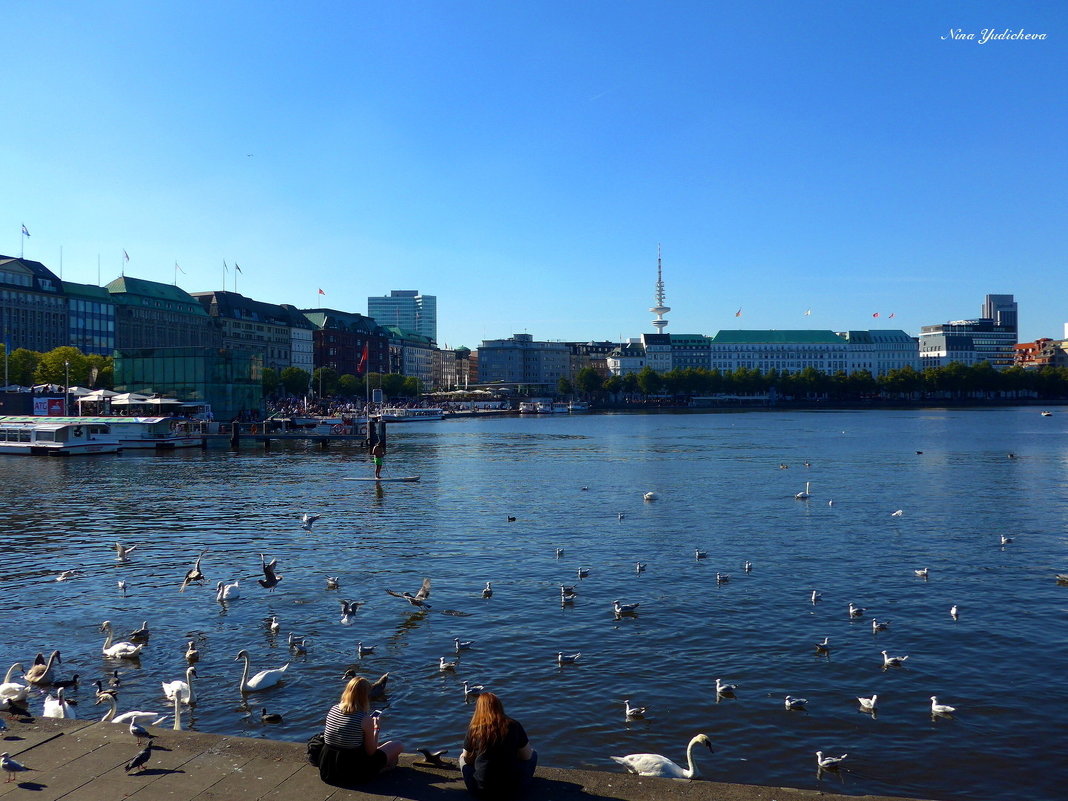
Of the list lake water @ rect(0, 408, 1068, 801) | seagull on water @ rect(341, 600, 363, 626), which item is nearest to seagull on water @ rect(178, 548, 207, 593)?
lake water @ rect(0, 408, 1068, 801)

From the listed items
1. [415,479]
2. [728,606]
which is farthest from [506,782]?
[415,479]

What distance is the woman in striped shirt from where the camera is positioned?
33.4 feet

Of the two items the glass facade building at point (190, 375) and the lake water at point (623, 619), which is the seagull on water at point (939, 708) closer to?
the lake water at point (623, 619)

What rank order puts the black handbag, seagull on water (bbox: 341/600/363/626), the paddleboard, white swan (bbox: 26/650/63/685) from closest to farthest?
1. the black handbag
2. white swan (bbox: 26/650/63/685)
3. seagull on water (bbox: 341/600/363/626)
4. the paddleboard

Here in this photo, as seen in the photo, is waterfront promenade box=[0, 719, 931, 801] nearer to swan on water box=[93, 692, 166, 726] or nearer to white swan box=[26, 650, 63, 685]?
swan on water box=[93, 692, 166, 726]

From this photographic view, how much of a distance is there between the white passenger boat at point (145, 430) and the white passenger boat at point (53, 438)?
0.60 meters

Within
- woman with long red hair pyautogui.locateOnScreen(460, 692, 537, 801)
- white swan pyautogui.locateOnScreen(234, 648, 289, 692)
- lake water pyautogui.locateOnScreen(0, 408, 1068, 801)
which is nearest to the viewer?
woman with long red hair pyautogui.locateOnScreen(460, 692, 537, 801)

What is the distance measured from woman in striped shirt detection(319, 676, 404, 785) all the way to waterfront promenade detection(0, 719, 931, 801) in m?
0.15

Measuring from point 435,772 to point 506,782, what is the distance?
140 cm

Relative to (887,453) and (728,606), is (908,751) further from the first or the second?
(887,453)

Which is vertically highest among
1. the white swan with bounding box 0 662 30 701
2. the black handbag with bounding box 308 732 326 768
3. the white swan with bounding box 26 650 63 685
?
the black handbag with bounding box 308 732 326 768

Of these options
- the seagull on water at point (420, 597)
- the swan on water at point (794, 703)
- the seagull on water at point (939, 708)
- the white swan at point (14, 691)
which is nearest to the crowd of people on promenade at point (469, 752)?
the white swan at point (14, 691)

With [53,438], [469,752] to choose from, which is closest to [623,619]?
[469,752]

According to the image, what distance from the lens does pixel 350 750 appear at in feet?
33.4
